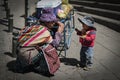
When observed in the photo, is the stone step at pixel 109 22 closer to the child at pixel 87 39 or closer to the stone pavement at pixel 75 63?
the stone pavement at pixel 75 63

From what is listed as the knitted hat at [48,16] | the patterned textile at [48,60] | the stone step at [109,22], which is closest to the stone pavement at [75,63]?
the patterned textile at [48,60]

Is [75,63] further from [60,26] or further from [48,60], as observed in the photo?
[48,60]

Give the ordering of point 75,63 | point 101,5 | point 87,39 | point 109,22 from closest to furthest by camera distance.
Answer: point 87,39 → point 75,63 → point 109,22 → point 101,5

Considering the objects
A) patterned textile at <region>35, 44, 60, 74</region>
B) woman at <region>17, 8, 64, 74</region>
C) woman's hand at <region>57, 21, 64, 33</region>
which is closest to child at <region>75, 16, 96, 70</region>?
woman's hand at <region>57, 21, 64, 33</region>

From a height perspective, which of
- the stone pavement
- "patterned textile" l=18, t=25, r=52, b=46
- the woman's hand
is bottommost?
the stone pavement

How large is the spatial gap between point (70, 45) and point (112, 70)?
225 cm

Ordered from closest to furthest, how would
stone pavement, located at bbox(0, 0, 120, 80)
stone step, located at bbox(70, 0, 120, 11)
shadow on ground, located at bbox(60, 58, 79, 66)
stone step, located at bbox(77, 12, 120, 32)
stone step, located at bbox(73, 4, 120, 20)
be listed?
1. stone pavement, located at bbox(0, 0, 120, 80)
2. shadow on ground, located at bbox(60, 58, 79, 66)
3. stone step, located at bbox(77, 12, 120, 32)
4. stone step, located at bbox(73, 4, 120, 20)
5. stone step, located at bbox(70, 0, 120, 11)

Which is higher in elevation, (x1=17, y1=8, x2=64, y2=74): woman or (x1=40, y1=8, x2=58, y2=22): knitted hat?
(x1=40, y1=8, x2=58, y2=22): knitted hat

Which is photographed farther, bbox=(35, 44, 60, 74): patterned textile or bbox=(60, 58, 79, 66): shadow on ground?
bbox=(60, 58, 79, 66): shadow on ground

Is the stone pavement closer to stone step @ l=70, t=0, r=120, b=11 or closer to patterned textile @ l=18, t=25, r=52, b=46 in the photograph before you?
patterned textile @ l=18, t=25, r=52, b=46

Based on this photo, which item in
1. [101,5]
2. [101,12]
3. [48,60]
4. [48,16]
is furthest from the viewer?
[101,5]

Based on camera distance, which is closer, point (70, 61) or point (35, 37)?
point (35, 37)

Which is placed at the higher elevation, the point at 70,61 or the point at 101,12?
the point at 101,12

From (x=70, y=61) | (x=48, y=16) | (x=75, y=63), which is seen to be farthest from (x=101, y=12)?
(x=48, y=16)
